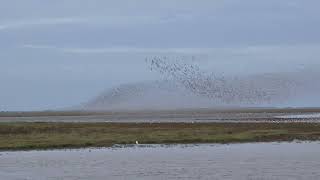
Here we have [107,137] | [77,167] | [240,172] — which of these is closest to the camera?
[240,172]

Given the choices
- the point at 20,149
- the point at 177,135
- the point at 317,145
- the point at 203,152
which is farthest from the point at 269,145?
the point at 20,149

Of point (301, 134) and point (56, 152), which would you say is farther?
point (301, 134)

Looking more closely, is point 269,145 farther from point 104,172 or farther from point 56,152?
point 104,172

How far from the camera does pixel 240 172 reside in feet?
99.5

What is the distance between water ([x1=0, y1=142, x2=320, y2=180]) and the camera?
29.8m

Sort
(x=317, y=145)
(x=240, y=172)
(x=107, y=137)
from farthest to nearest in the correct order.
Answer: (x=107, y=137) < (x=317, y=145) < (x=240, y=172)

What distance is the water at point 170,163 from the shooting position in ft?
97.8

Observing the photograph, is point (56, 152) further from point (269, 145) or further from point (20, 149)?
point (269, 145)

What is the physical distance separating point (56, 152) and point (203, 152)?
10401 mm

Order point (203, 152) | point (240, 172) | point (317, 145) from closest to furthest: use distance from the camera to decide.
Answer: point (240, 172), point (203, 152), point (317, 145)

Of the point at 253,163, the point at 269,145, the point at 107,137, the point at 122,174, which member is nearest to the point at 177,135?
the point at 107,137

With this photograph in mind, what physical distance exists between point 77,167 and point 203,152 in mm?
10701

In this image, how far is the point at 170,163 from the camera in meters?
35.1

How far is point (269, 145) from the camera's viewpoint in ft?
Answer: 155
